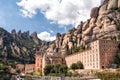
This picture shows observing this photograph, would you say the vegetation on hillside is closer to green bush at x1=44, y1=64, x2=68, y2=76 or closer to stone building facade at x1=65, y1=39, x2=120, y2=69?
green bush at x1=44, y1=64, x2=68, y2=76

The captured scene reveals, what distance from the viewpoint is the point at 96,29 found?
137625mm

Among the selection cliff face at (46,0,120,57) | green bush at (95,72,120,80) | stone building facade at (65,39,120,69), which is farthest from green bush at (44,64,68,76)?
green bush at (95,72,120,80)

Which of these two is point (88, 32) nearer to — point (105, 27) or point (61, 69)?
point (105, 27)

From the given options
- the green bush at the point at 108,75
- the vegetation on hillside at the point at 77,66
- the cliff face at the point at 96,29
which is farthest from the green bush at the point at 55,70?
the green bush at the point at 108,75

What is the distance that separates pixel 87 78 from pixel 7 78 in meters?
50.2

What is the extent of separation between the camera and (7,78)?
12512 cm

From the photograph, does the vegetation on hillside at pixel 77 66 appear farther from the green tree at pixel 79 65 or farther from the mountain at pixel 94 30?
the mountain at pixel 94 30

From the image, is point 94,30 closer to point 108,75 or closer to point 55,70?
point 55,70

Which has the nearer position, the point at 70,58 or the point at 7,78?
the point at 7,78

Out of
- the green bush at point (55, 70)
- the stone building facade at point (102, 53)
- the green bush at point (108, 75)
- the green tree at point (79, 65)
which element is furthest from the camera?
the green tree at point (79, 65)

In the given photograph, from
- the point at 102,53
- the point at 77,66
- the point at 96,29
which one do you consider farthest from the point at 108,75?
the point at 96,29

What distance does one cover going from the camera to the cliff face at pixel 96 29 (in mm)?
128250

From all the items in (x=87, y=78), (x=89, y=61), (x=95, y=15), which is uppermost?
(x=95, y=15)

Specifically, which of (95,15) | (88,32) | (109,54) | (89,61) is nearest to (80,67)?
(89,61)
